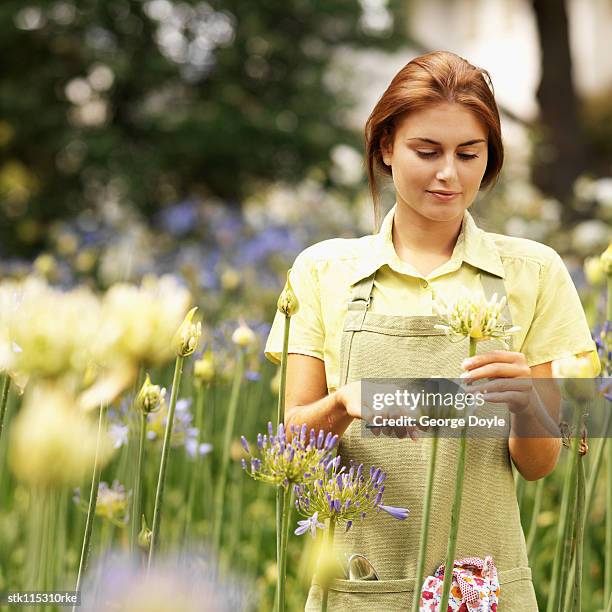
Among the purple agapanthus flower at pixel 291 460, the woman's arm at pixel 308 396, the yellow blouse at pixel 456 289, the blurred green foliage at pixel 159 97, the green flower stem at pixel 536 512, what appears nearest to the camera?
the purple agapanthus flower at pixel 291 460

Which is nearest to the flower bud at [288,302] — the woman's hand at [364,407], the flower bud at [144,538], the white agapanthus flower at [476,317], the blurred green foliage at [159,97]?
the woman's hand at [364,407]

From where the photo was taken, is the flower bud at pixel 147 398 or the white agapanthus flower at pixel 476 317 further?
the flower bud at pixel 147 398

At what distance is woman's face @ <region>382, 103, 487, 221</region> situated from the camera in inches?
48.8

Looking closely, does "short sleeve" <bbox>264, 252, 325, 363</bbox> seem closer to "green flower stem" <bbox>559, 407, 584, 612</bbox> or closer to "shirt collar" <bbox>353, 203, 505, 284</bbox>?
"shirt collar" <bbox>353, 203, 505, 284</bbox>

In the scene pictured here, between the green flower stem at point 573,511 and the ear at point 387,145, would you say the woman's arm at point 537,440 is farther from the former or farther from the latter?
the ear at point 387,145

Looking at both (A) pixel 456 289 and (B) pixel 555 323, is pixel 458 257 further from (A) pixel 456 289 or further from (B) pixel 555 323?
(B) pixel 555 323

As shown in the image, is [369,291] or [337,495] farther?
[369,291]

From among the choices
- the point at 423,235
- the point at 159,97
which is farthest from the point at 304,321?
the point at 159,97

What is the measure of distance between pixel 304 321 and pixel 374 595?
38cm

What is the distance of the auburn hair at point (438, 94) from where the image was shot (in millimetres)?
1257

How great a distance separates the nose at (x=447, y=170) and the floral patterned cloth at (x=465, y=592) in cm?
50

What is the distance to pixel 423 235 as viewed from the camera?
1.35 m

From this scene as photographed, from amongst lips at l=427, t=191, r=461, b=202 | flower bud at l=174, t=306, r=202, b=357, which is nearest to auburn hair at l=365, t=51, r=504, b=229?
lips at l=427, t=191, r=461, b=202

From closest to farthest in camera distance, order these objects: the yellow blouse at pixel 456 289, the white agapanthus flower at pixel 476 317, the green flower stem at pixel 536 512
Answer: the white agapanthus flower at pixel 476 317
the yellow blouse at pixel 456 289
the green flower stem at pixel 536 512
